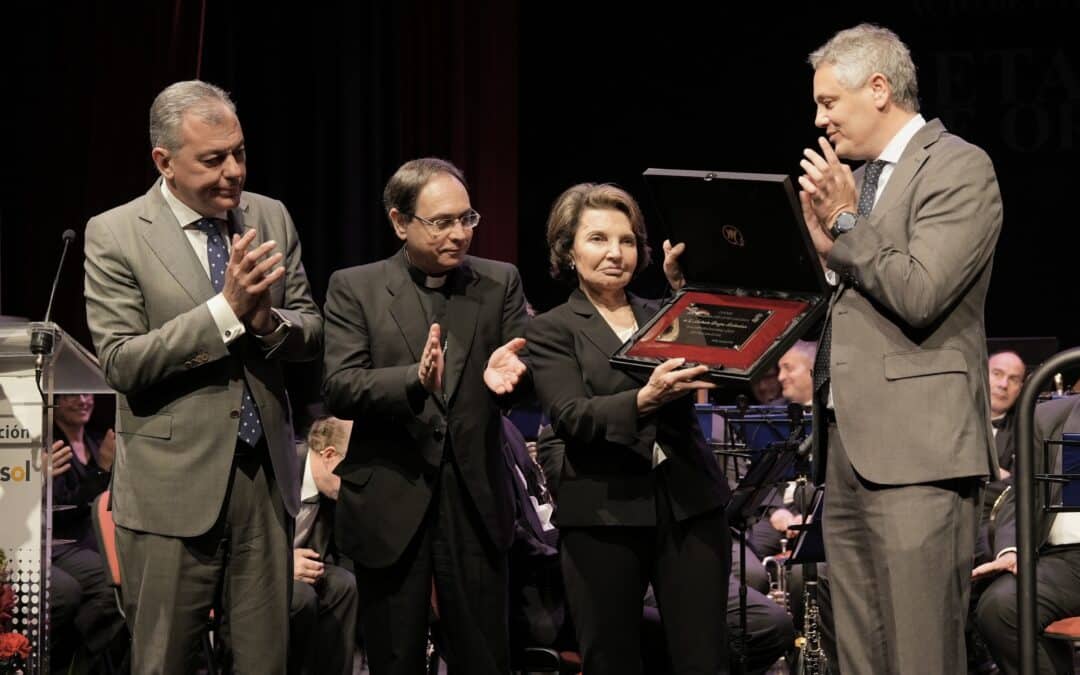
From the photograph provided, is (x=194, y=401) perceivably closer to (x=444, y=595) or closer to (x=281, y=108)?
(x=444, y=595)

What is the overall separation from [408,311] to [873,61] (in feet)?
4.51

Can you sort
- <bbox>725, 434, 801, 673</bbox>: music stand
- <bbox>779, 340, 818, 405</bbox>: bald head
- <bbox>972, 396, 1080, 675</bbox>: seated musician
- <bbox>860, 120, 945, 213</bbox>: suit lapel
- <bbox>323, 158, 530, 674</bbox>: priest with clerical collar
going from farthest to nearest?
<bbox>779, 340, 818, 405</bbox>: bald head, <bbox>972, 396, 1080, 675</bbox>: seated musician, <bbox>725, 434, 801, 673</bbox>: music stand, <bbox>323, 158, 530, 674</bbox>: priest with clerical collar, <bbox>860, 120, 945, 213</bbox>: suit lapel

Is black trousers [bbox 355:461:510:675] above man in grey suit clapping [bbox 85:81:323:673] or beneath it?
beneath

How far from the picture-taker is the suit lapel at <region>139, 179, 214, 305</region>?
3152 mm

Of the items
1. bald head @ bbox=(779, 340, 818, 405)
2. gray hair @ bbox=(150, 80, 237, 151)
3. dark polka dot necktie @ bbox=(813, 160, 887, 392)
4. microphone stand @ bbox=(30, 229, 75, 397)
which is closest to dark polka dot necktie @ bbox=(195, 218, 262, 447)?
gray hair @ bbox=(150, 80, 237, 151)

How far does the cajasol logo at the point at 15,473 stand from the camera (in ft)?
11.8

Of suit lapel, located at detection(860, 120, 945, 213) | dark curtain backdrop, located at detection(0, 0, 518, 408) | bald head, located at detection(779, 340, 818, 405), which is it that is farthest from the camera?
bald head, located at detection(779, 340, 818, 405)

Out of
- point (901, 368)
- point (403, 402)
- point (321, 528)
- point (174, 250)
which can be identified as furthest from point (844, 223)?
point (321, 528)

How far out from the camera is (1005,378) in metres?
6.90

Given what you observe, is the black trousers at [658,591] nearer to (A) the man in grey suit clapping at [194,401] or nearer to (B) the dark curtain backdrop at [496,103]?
A: (A) the man in grey suit clapping at [194,401]

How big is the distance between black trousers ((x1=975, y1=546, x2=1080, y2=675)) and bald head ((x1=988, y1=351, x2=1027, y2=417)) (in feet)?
7.15

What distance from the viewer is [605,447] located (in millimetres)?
3414

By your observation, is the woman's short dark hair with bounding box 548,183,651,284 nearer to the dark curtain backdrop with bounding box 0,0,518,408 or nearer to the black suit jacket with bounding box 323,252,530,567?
the black suit jacket with bounding box 323,252,530,567

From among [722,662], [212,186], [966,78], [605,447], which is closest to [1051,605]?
[722,662]
